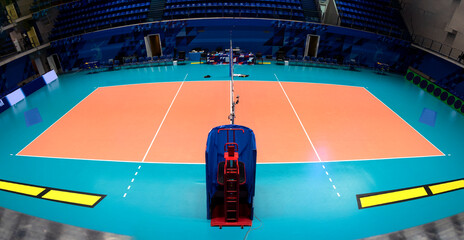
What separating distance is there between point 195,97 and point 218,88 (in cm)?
204

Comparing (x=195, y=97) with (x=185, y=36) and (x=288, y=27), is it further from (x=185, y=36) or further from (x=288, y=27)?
(x=288, y=27)

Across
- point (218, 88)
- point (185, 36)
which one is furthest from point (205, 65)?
point (218, 88)

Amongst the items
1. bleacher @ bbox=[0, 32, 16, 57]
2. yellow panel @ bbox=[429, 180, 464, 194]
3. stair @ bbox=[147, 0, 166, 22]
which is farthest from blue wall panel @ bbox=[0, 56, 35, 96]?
yellow panel @ bbox=[429, 180, 464, 194]

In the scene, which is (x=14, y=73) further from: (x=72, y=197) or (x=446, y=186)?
(x=446, y=186)

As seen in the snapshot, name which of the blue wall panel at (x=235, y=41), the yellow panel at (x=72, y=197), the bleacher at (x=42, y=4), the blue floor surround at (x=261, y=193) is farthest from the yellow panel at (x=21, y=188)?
the bleacher at (x=42, y=4)

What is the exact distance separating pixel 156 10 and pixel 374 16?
20.3 meters

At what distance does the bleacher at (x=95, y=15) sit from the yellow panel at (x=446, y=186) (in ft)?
78.9

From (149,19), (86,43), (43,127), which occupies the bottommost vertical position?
(43,127)

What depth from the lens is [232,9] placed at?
24.2 meters

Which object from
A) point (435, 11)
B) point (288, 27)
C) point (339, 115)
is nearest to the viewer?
point (339, 115)

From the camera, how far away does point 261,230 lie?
24.8 ft

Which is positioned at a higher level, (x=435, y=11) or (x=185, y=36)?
(x=435, y=11)

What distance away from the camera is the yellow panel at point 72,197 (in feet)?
28.5

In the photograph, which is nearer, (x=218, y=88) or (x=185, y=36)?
(x=218, y=88)
